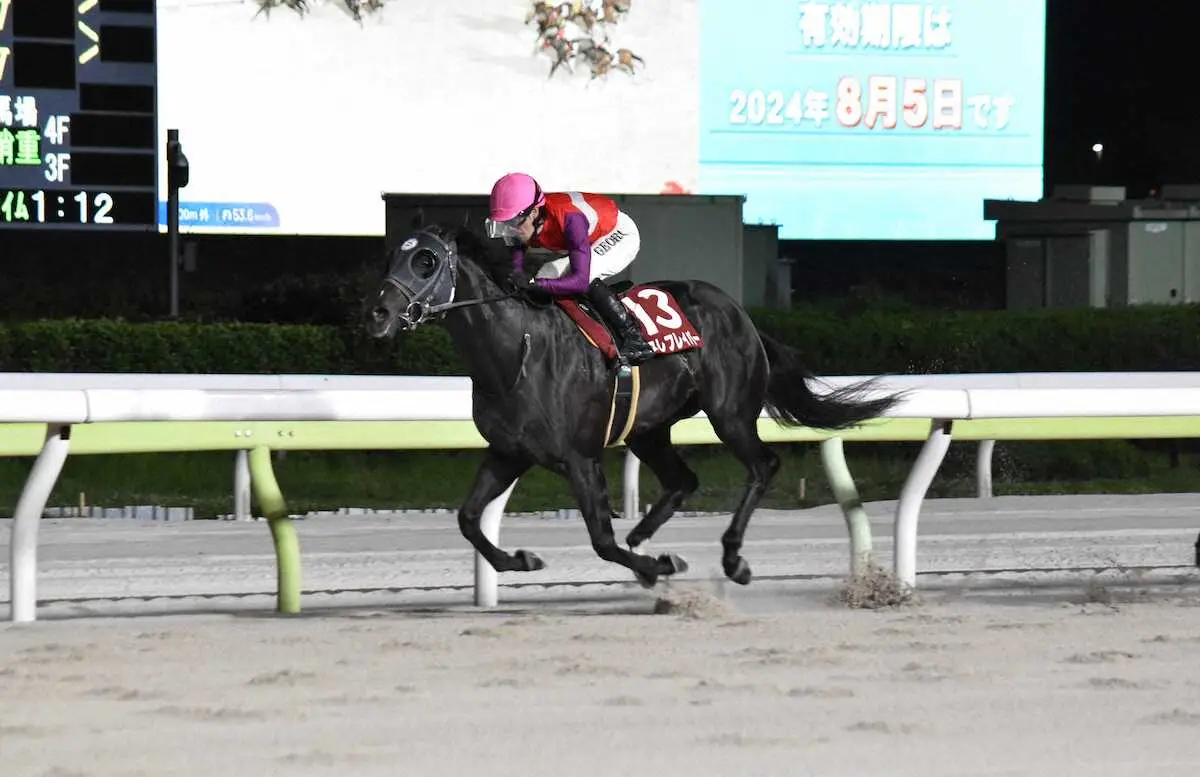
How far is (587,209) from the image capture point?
5328mm

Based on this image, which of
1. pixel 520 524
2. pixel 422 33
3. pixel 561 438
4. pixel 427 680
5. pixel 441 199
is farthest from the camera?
pixel 422 33

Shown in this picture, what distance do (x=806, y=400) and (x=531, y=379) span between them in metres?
1.06

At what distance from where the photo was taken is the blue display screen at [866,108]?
16453 millimetres

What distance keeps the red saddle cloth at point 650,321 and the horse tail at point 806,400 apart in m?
0.41

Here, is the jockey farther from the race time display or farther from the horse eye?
the race time display

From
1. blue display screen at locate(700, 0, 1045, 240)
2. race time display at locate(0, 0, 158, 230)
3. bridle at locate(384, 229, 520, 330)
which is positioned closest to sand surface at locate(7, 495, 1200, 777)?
bridle at locate(384, 229, 520, 330)

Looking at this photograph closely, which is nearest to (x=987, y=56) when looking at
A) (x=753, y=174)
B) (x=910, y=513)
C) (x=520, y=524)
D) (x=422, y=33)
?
(x=753, y=174)

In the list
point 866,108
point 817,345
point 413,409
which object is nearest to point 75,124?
point 817,345

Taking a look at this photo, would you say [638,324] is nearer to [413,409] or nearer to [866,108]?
[413,409]

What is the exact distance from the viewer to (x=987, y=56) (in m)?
16.8

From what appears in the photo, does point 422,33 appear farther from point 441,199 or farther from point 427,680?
point 427,680

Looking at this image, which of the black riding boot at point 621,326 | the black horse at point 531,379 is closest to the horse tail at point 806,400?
the black horse at point 531,379

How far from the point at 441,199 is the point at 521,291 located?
10121mm

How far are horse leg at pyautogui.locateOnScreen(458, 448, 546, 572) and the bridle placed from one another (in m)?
0.39
